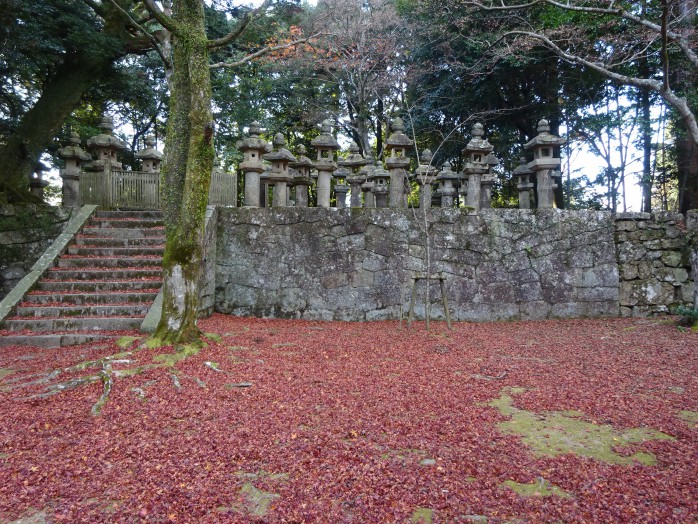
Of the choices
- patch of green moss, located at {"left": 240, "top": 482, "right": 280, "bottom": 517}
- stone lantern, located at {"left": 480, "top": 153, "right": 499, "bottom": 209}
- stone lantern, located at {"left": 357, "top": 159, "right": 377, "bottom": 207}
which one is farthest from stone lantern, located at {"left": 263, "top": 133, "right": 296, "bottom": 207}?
patch of green moss, located at {"left": 240, "top": 482, "right": 280, "bottom": 517}

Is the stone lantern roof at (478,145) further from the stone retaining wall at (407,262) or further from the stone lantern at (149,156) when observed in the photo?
the stone lantern at (149,156)

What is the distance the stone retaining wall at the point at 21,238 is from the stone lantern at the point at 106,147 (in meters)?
2.00

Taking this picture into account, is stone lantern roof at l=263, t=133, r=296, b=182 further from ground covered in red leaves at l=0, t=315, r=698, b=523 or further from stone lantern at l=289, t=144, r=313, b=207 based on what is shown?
ground covered in red leaves at l=0, t=315, r=698, b=523

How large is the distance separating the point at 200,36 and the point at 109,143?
5.50 meters

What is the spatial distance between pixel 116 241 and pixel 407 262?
17.0ft

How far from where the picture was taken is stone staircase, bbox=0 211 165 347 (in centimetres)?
558

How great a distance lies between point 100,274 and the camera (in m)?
6.62

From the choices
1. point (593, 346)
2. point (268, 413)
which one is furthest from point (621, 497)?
point (593, 346)

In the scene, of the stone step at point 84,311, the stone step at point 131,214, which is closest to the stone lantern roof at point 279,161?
the stone step at point 131,214

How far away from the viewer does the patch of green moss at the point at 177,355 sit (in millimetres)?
4179

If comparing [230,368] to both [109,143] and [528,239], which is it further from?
[109,143]

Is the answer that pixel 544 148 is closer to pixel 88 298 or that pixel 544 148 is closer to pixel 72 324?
pixel 88 298

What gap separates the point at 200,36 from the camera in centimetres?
489

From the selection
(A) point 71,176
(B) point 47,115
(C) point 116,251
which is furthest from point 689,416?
(B) point 47,115
